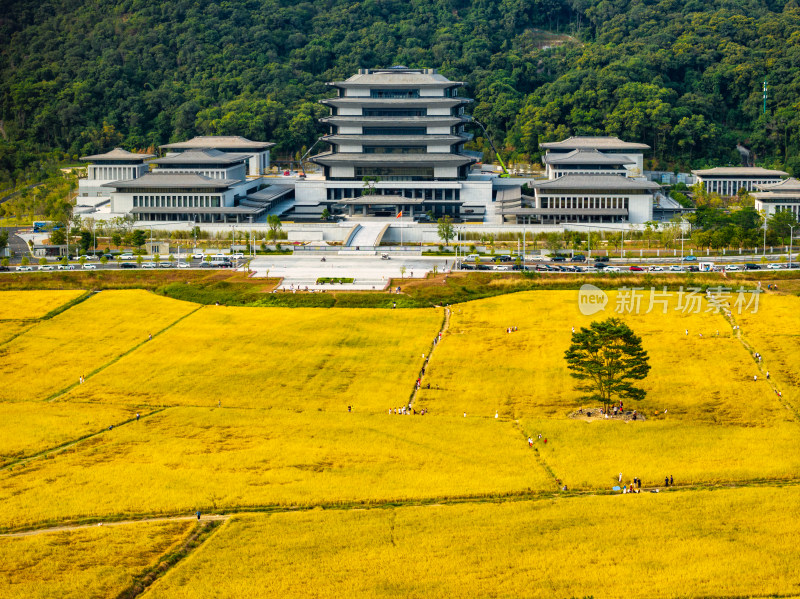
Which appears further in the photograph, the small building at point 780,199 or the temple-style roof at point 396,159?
the temple-style roof at point 396,159

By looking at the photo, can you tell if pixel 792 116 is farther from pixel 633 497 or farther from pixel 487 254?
pixel 633 497

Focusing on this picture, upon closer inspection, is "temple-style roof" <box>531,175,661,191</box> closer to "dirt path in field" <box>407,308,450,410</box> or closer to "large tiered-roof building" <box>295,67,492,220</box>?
"large tiered-roof building" <box>295,67,492,220</box>

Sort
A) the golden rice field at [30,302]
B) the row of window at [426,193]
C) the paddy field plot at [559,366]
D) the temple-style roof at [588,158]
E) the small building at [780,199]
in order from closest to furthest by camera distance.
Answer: the paddy field plot at [559,366] < the golden rice field at [30,302] < the small building at [780,199] < the temple-style roof at [588,158] < the row of window at [426,193]

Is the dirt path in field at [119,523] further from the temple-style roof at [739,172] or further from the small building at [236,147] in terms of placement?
the temple-style roof at [739,172]

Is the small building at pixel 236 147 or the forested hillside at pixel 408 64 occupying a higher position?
the forested hillside at pixel 408 64

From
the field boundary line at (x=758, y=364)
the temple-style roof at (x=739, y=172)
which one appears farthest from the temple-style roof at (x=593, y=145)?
the field boundary line at (x=758, y=364)

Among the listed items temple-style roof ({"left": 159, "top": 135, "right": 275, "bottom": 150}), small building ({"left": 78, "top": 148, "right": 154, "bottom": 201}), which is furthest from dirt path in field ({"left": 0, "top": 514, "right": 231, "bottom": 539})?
temple-style roof ({"left": 159, "top": 135, "right": 275, "bottom": 150})

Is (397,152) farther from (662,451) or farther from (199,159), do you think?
(662,451)
